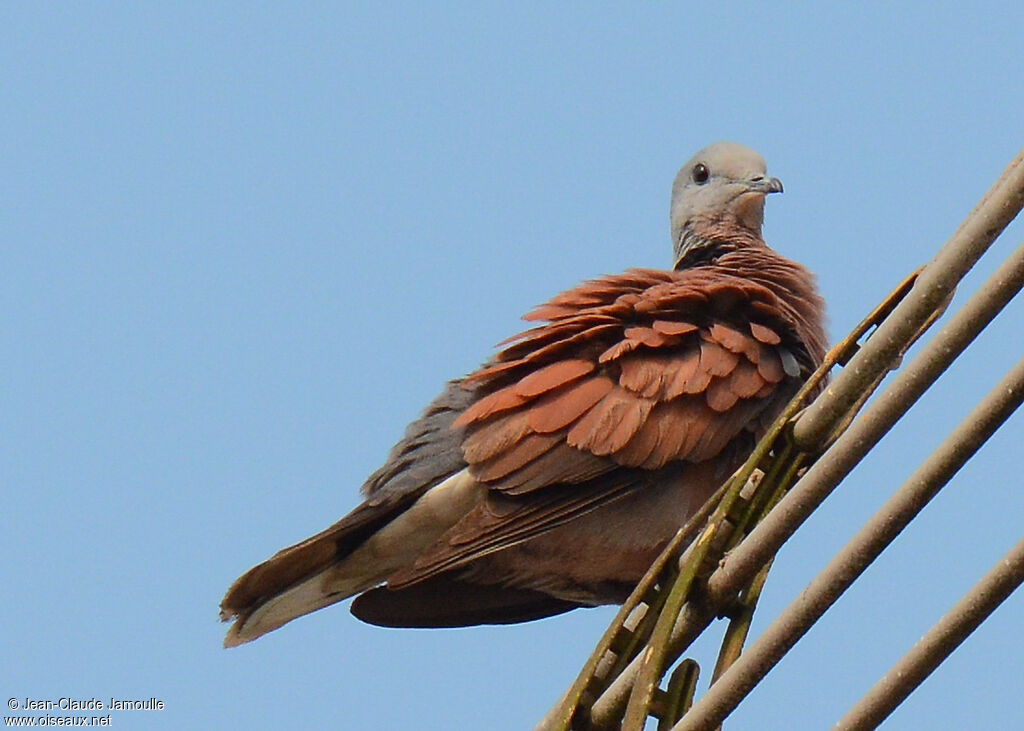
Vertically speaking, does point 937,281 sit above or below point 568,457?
above

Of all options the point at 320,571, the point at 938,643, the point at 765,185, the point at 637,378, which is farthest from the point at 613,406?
the point at 938,643

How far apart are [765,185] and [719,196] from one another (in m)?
0.18

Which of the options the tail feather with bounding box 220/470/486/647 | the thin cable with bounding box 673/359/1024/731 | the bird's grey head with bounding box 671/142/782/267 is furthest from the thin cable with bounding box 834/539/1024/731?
the bird's grey head with bounding box 671/142/782/267

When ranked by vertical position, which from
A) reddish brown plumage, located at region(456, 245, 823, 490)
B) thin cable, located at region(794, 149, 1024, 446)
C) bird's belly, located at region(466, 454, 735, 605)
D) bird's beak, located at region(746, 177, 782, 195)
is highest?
bird's beak, located at region(746, 177, 782, 195)

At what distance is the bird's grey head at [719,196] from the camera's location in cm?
559

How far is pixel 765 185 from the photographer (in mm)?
5562

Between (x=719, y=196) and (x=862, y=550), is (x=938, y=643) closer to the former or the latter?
(x=862, y=550)

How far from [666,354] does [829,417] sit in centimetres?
150

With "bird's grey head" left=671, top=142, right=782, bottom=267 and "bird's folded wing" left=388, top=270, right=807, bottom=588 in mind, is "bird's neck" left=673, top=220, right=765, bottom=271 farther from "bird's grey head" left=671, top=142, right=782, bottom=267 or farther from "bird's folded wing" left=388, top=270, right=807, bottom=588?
"bird's folded wing" left=388, top=270, right=807, bottom=588

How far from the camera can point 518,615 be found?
4934 mm

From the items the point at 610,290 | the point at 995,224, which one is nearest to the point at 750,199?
the point at 610,290

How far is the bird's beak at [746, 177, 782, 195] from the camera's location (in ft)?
18.1

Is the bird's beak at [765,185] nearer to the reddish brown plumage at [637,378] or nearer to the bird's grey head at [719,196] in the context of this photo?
the bird's grey head at [719,196]

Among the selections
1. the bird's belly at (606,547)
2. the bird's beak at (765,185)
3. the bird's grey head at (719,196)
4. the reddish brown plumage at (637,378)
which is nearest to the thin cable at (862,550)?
the reddish brown plumage at (637,378)
